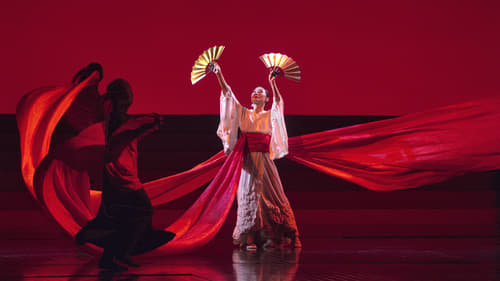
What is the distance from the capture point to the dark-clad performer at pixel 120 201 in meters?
3.08

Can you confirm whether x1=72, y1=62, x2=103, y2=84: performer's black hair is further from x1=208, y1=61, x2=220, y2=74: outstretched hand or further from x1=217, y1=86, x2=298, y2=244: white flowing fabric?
x1=217, y1=86, x2=298, y2=244: white flowing fabric

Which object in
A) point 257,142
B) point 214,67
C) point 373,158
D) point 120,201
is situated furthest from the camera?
point 373,158

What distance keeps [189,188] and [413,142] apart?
195cm

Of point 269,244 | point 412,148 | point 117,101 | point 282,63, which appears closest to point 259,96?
point 282,63

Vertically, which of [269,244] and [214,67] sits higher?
[214,67]

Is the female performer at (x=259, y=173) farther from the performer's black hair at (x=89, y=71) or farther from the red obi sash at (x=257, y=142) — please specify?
the performer's black hair at (x=89, y=71)

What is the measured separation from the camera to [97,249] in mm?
3430

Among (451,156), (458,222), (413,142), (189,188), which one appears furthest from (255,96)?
(458,222)

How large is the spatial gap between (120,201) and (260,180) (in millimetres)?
1565

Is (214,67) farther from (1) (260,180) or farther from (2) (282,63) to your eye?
(1) (260,180)

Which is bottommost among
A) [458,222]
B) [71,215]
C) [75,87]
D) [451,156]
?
[458,222]

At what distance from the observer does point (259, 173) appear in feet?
14.5

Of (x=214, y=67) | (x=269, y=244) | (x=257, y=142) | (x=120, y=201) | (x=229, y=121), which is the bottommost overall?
(x=269, y=244)

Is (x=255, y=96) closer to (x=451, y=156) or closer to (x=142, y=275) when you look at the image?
(x=451, y=156)
